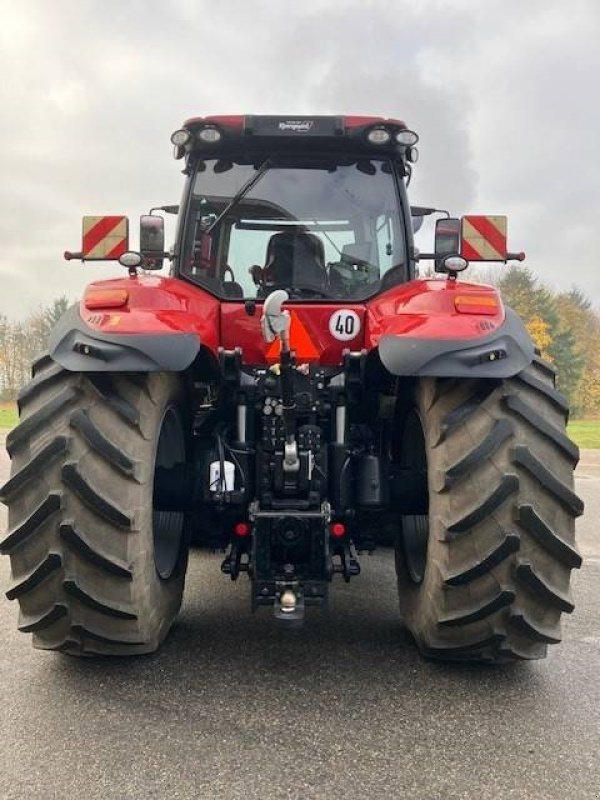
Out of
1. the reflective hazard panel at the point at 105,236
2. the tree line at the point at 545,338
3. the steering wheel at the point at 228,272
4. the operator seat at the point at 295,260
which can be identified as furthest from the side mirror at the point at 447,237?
the tree line at the point at 545,338

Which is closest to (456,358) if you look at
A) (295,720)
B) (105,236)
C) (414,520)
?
(414,520)

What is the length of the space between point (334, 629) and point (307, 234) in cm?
199

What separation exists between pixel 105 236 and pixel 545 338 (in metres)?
38.1

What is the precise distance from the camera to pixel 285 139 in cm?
359

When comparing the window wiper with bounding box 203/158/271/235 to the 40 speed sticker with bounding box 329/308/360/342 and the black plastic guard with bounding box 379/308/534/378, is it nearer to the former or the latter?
the 40 speed sticker with bounding box 329/308/360/342

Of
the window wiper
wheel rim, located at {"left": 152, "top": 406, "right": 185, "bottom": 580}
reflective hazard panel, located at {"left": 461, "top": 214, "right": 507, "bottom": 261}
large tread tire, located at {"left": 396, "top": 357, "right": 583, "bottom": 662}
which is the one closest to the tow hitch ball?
large tread tire, located at {"left": 396, "top": 357, "right": 583, "bottom": 662}

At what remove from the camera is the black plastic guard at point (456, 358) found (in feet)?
8.52

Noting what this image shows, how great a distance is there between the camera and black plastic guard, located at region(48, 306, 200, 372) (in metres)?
2.59

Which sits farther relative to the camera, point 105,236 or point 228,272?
point 105,236

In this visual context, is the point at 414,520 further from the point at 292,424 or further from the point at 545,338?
→ the point at 545,338

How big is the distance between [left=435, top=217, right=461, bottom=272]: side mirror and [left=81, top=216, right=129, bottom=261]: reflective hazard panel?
179 cm

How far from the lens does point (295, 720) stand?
2.53 meters

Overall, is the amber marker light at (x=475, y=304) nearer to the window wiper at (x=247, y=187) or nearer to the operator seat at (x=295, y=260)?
the operator seat at (x=295, y=260)

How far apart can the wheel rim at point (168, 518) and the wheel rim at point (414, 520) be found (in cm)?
110
